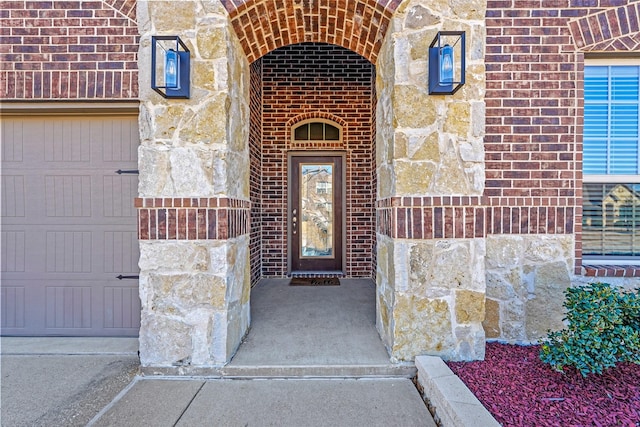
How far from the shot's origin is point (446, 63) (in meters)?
2.30

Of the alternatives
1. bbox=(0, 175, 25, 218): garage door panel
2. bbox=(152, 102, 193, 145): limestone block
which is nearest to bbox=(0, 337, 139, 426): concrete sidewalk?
bbox=(0, 175, 25, 218): garage door panel

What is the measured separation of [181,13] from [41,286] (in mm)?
2874

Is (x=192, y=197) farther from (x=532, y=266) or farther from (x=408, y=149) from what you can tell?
(x=532, y=266)

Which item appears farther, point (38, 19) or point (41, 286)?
point (41, 286)

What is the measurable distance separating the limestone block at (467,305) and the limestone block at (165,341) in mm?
2047

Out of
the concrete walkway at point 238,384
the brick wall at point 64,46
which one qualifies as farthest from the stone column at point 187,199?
the brick wall at point 64,46

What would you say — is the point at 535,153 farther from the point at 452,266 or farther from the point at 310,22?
the point at 310,22

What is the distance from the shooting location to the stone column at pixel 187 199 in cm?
244

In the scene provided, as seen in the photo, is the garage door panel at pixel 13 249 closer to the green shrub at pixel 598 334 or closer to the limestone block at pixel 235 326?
the limestone block at pixel 235 326

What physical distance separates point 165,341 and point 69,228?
167 cm

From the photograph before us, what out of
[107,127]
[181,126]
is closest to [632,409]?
[181,126]

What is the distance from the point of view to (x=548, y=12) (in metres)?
2.80

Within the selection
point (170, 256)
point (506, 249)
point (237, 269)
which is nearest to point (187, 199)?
point (170, 256)

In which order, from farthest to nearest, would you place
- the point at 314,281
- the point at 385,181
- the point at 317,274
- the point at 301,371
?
1. the point at 317,274
2. the point at 314,281
3. the point at 385,181
4. the point at 301,371
